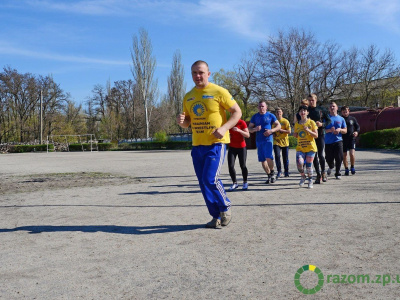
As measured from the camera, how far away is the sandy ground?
300 cm

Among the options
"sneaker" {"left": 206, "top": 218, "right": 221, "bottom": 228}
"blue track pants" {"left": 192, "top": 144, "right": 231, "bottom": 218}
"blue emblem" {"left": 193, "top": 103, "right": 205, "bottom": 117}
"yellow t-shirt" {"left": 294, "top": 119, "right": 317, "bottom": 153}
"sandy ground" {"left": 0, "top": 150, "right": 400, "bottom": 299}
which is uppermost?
"blue emblem" {"left": 193, "top": 103, "right": 205, "bottom": 117}

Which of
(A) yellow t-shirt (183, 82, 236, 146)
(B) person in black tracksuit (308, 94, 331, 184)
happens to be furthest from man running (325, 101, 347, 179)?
(A) yellow t-shirt (183, 82, 236, 146)

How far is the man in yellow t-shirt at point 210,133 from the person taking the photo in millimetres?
4949

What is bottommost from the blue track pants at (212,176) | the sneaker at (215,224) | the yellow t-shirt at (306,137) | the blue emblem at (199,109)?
the sneaker at (215,224)

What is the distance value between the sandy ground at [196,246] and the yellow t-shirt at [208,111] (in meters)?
1.13

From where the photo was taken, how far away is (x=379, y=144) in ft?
79.7

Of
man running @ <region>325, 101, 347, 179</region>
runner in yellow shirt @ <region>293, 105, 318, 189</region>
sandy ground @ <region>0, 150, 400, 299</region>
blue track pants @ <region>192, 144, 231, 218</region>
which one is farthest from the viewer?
man running @ <region>325, 101, 347, 179</region>

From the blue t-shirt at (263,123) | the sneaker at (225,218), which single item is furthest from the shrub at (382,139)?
the sneaker at (225,218)

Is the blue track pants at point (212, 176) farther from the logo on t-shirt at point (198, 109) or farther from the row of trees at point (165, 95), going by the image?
the row of trees at point (165, 95)

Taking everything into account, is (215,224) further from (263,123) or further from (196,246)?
(263,123)

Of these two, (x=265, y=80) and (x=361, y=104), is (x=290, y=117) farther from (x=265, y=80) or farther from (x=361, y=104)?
(x=361, y=104)

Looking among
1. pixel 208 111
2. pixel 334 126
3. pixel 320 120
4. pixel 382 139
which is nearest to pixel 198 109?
pixel 208 111

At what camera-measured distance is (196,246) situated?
414 cm

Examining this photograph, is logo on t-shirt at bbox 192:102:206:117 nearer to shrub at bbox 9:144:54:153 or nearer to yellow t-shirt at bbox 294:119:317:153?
yellow t-shirt at bbox 294:119:317:153
